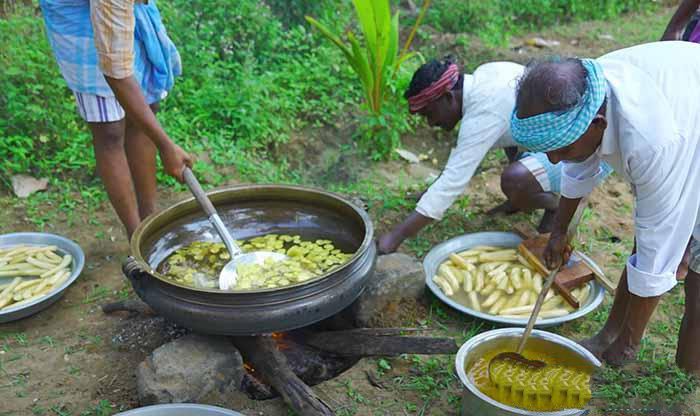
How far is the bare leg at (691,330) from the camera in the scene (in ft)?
8.57

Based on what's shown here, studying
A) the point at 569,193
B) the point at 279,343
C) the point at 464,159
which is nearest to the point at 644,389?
the point at 569,193

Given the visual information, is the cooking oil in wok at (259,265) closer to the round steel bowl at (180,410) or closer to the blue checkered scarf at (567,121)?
the round steel bowl at (180,410)

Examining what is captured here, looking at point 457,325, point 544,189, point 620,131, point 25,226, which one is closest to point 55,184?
point 25,226

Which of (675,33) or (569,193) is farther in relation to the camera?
(675,33)

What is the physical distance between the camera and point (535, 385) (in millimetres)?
2436

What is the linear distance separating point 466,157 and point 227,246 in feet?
4.41

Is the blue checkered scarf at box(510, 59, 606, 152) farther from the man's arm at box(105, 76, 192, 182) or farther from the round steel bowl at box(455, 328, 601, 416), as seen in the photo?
the man's arm at box(105, 76, 192, 182)

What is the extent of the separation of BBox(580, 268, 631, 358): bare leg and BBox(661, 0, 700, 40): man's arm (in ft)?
6.09

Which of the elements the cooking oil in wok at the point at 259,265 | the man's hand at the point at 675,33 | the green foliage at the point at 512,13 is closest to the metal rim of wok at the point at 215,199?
the cooking oil in wok at the point at 259,265

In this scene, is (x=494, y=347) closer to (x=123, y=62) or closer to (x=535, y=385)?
(x=535, y=385)

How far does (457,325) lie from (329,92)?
3.11m

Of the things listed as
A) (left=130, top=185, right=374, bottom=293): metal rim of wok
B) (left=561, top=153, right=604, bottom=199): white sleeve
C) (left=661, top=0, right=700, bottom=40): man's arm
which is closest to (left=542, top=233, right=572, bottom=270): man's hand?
(left=561, top=153, right=604, bottom=199): white sleeve

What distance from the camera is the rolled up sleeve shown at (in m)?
2.70

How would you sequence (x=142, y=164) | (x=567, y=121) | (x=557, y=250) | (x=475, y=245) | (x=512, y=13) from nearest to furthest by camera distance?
(x=567, y=121), (x=557, y=250), (x=142, y=164), (x=475, y=245), (x=512, y=13)
